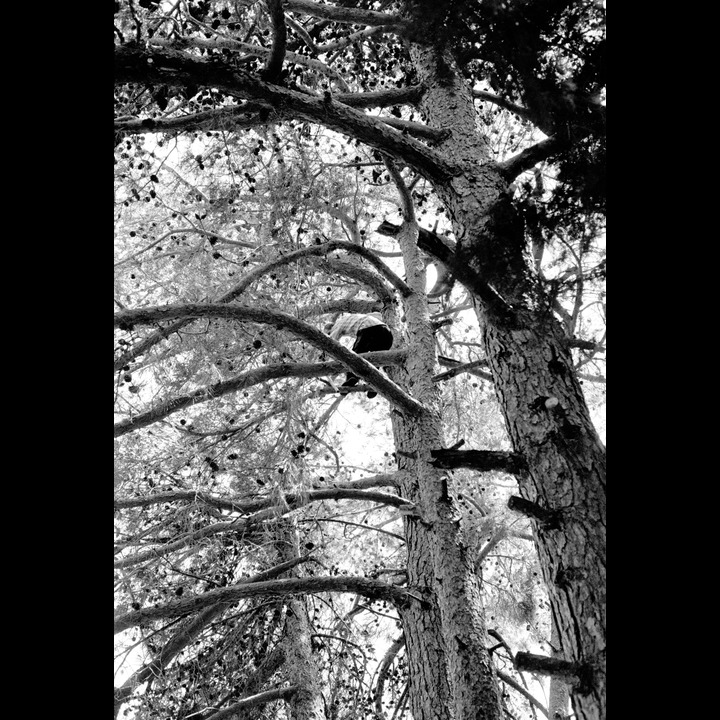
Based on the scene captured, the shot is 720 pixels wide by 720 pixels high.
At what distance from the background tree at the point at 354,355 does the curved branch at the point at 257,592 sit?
21 mm

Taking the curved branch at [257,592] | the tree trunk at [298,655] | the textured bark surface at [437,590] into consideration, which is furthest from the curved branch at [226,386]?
the tree trunk at [298,655]

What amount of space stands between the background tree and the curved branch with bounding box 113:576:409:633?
21 mm

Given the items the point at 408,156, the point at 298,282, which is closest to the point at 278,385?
the point at 298,282

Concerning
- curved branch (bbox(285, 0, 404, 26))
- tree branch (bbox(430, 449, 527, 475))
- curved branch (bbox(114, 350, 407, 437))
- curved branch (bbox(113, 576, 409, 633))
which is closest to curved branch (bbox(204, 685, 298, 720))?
curved branch (bbox(113, 576, 409, 633))

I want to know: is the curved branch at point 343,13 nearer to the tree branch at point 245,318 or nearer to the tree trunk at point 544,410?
the tree trunk at point 544,410

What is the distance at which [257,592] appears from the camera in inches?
201

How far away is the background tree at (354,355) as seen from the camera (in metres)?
2.99

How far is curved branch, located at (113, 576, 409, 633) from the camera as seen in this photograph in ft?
15.7

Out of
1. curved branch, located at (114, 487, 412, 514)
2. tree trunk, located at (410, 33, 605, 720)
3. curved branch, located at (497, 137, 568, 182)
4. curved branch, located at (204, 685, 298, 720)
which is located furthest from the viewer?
curved branch, located at (204, 685, 298, 720)

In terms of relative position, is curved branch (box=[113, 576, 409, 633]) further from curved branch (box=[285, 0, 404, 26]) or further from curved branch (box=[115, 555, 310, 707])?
curved branch (box=[285, 0, 404, 26])
